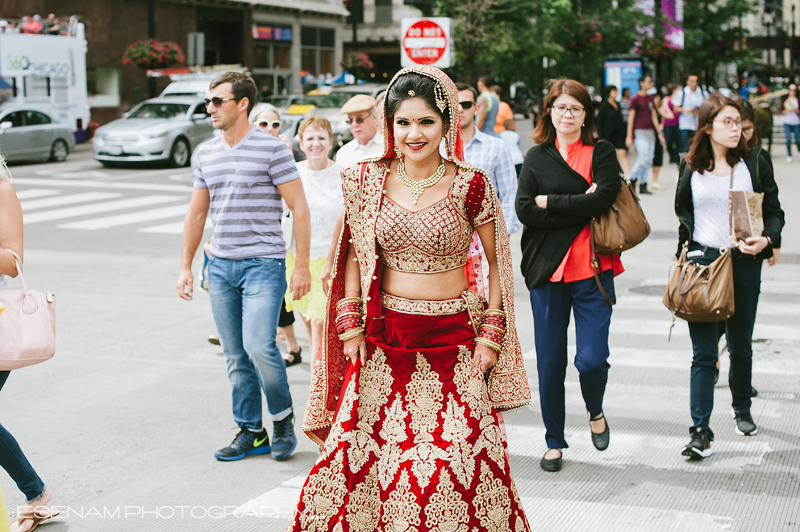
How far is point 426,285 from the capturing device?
3.58 meters

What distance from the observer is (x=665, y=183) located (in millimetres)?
19078

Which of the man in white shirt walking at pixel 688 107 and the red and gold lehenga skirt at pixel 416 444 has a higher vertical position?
the man in white shirt walking at pixel 688 107

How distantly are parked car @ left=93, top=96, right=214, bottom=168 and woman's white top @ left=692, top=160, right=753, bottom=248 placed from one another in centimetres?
1871

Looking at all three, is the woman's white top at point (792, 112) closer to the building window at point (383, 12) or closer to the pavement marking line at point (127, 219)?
the pavement marking line at point (127, 219)

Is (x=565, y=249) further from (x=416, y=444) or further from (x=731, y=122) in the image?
(x=416, y=444)

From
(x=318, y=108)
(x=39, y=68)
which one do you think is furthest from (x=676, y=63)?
(x=39, y=68)

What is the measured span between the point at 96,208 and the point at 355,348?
42.6 feet

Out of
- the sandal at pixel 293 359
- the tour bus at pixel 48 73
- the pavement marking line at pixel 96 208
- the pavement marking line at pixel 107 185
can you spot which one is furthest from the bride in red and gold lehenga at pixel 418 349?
the tour bus at pixel 48 73

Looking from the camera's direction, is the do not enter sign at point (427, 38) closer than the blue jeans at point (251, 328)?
No

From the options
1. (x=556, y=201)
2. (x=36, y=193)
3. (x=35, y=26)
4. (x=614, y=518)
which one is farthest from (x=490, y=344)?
(x=35, y=26)

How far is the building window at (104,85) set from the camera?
120 ft

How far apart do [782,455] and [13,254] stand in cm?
383

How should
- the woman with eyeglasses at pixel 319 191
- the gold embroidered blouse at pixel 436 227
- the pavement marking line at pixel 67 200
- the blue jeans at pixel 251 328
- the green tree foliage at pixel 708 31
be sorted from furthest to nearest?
1. the green tree foliage at pixel 708 31
2. the pavement marking line at pixel 67 200
3. the woman with eyeglasses at pixel 319 191
4. the blue jeans at pixel 251 328
5. the gold embroidered blouse at pixel 436 227

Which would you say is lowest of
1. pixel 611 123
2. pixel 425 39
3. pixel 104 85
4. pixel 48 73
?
pixel 611 123
